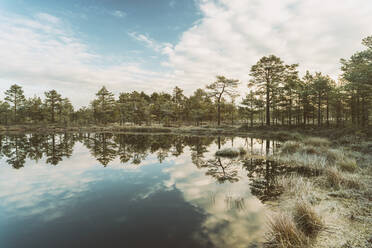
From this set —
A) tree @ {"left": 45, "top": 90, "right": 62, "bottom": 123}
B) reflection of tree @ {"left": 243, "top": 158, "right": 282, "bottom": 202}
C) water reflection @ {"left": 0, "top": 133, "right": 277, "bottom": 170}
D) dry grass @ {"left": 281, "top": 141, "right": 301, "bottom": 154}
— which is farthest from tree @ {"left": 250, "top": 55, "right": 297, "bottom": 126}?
tree @ {"left": 45, "top": 90, "right": 62, "bottom": 123}

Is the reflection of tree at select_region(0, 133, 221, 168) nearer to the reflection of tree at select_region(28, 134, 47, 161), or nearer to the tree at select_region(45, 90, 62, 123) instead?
the reflection of tree at select_region(28, 134, 47, 161)

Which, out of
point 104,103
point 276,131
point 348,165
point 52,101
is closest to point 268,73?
point 276,131

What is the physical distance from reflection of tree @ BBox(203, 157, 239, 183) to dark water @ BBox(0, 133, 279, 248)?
0.06 meters

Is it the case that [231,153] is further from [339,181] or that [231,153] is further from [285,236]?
[285,236]

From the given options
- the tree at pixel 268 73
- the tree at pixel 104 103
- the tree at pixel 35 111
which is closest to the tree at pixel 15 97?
the tree at pixel 35 111

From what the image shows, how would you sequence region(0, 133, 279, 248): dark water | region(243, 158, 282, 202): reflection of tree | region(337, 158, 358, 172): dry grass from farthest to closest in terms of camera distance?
region(337, 158, 358, 172): dry grass → region(243, 158, 282, 202): reflection of tree → region(0, 133, 279, 248): dark water

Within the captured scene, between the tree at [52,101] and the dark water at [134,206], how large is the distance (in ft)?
220

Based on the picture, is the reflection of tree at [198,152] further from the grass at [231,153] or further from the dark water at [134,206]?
the grass at [231,153]

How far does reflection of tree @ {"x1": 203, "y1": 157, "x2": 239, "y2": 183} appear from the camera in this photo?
9533mm

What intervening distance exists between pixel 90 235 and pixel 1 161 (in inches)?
611

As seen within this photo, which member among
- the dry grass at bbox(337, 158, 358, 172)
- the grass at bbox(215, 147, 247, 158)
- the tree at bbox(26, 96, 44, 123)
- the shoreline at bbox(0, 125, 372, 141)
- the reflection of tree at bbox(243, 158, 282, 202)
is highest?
the tree at bbox(26, 96, 44, 123)

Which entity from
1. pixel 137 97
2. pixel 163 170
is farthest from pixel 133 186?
pixel 137 97

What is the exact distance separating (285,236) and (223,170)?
713cm

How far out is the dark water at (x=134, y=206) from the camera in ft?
15.1
